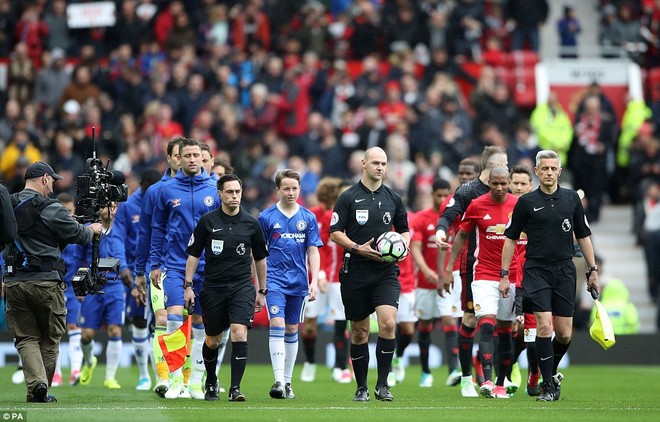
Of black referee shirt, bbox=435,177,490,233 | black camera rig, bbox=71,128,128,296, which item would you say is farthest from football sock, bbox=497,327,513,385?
black camera rig, bbox=71,128,128,296

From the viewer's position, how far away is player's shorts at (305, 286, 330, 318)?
65.1 feet

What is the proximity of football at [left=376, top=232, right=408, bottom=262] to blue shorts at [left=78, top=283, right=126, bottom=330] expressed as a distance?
5.61 m

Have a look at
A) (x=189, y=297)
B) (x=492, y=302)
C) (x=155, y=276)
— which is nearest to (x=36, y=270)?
(x=155, y=276)

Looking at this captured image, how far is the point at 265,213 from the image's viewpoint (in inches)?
637

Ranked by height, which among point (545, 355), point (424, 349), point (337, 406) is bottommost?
point (337, 406)

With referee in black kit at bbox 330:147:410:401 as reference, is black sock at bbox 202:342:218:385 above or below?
below

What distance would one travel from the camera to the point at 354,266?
1493cm

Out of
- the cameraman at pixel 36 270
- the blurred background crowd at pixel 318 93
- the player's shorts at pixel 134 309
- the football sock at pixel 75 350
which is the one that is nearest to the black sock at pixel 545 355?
the cameraman at pixel 36 270

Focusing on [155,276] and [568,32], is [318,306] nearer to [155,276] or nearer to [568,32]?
[155,276]

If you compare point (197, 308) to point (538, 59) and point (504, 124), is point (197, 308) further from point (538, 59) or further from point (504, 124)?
point (538, 59)

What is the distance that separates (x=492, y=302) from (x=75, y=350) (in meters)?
6.49

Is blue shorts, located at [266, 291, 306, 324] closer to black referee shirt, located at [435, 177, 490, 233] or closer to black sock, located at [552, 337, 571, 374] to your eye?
black referee shirt, located at [435, 177, 490, 233]

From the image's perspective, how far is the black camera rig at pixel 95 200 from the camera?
48.1 ft

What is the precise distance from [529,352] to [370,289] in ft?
8.15
